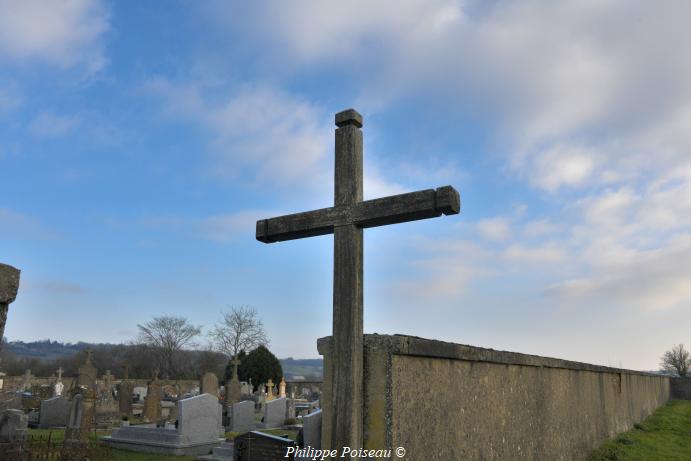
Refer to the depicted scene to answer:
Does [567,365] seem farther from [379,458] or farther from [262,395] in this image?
[262,395]

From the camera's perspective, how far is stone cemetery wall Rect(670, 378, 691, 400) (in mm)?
37359

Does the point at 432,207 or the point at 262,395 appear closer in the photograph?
the point at 432,207

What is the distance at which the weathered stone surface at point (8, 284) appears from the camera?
304 centimetres

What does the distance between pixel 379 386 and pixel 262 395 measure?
2509 cm

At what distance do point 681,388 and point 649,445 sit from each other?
33003 mm

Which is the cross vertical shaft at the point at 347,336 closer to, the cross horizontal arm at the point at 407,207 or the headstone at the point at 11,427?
the cross horizontal arm at the point at 407,207

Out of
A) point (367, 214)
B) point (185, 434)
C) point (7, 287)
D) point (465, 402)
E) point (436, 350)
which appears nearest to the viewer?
point (7, 287)

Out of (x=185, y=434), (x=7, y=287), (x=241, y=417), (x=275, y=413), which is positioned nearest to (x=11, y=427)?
(x=185, y=434)

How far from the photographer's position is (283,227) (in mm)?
4426

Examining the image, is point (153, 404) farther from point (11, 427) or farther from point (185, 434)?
point (11, 427)

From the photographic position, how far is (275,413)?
19.0 metres

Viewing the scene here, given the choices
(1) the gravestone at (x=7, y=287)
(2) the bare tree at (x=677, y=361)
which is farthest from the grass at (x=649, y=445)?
(2) the bare tree at (x=677, y=361)

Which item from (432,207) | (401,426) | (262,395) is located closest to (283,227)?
(432,207)

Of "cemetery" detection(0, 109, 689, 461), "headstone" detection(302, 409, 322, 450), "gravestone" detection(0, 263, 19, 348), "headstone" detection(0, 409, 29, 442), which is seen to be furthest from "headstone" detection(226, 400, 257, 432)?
"gravestone" detection(0, 263, 19, 348)
